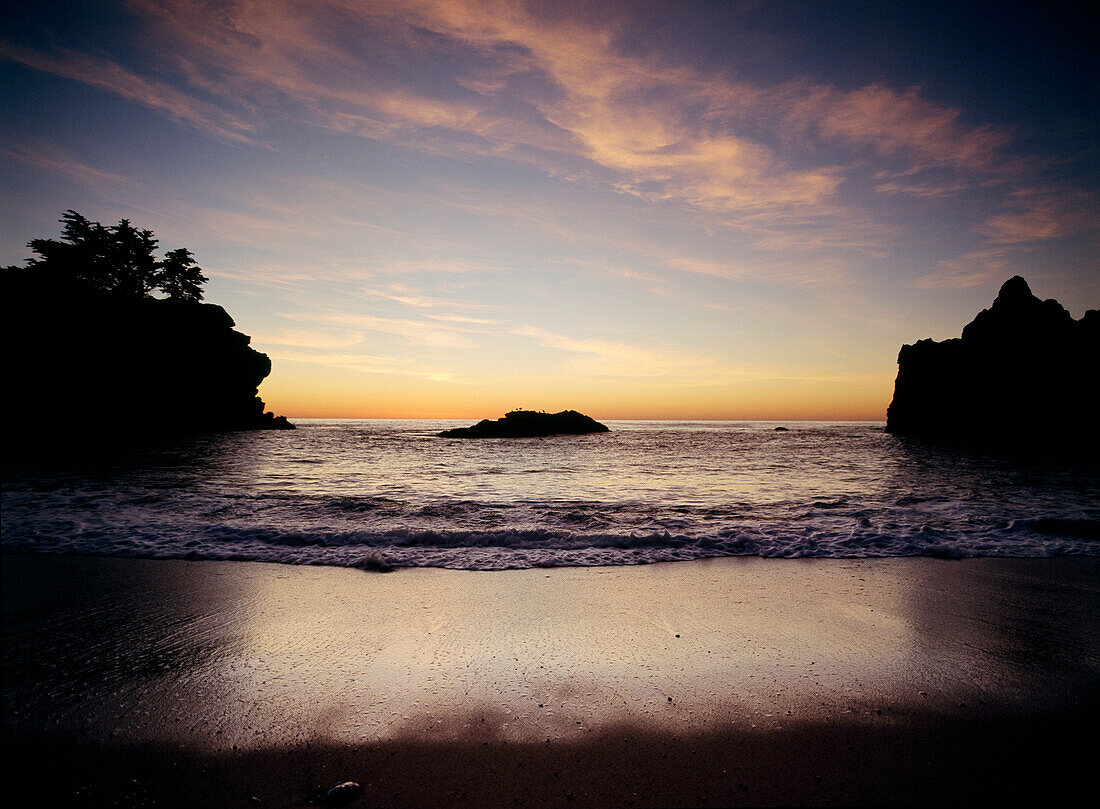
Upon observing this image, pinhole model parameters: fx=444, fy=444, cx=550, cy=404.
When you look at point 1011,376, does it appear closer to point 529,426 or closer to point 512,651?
point 529,426

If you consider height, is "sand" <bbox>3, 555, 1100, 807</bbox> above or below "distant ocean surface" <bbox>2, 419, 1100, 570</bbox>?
above

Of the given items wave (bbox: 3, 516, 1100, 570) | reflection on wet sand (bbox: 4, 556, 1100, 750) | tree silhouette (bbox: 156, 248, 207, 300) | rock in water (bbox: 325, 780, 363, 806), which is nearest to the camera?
rock in water (bbox: 325, 780, 363, 806)

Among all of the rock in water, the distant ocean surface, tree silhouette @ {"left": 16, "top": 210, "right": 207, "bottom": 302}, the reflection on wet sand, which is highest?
tree silhouette @ {"left": 16, "top": 210, "right": 207, "bottom": 302}

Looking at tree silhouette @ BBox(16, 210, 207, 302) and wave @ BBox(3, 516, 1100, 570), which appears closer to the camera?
wave @ BBox(3, 516, 1100, 570)

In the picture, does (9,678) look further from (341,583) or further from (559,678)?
(559,678)

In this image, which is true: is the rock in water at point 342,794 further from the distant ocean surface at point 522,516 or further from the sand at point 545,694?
the distant ocean surface at point 522,516

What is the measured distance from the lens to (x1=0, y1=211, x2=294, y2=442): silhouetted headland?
129 ft

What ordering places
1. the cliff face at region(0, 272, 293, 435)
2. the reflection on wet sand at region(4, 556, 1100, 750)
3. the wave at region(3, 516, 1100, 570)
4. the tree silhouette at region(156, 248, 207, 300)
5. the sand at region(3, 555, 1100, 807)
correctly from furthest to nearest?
the tree silhouette at region(156, 248, 207, 300)
the cliff face at region(0, 272, 293, 435)
the wave at region(3, 516, 1100, 570)
the reflection on wet sand at region(4, 556, 1100, 750)
the sand at region(3, 555, 1100, 807)

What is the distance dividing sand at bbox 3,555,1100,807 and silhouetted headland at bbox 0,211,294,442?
135 ft

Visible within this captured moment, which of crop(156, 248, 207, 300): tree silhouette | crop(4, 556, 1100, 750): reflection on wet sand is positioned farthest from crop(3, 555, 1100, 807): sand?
crop(156, 248, 207, 300): tree silhouette

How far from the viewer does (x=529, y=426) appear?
65.3 meters

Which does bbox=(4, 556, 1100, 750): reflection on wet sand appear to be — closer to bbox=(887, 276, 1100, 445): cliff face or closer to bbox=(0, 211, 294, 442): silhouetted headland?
bbox=(0, 211, 294, 442): silhouetted headland

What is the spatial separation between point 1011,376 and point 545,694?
9550cm

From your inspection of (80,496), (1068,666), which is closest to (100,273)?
(80,496)
